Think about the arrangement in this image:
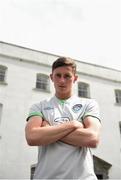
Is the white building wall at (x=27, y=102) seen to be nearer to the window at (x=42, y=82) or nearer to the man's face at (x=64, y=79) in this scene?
the window at (x=42, y=82)

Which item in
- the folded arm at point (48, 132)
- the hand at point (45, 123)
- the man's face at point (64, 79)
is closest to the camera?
the folded arm at point (48, 132)

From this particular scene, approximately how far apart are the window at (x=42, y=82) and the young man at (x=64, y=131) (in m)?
14.9

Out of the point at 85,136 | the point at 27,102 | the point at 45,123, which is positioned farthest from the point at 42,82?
the point at 85,136

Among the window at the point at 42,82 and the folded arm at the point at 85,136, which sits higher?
the window at the point at 42,82

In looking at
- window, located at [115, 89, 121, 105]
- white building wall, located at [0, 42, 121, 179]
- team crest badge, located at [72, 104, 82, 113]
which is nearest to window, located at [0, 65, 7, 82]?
white building wall, located at [0, 42, 121, 179]

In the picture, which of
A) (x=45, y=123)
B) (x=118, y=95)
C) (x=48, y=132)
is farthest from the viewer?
(x=118, y=95)

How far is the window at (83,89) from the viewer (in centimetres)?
1895

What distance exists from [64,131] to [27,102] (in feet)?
46.2

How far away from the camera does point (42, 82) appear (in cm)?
1811

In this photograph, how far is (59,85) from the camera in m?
2.90

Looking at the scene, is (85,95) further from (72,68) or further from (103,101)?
(72,68)

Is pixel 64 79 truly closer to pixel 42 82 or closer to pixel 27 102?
pixel 27 102

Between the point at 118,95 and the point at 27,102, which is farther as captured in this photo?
the point at 118,95

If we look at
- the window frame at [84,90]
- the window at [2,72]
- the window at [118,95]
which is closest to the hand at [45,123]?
the window at [2,72]
